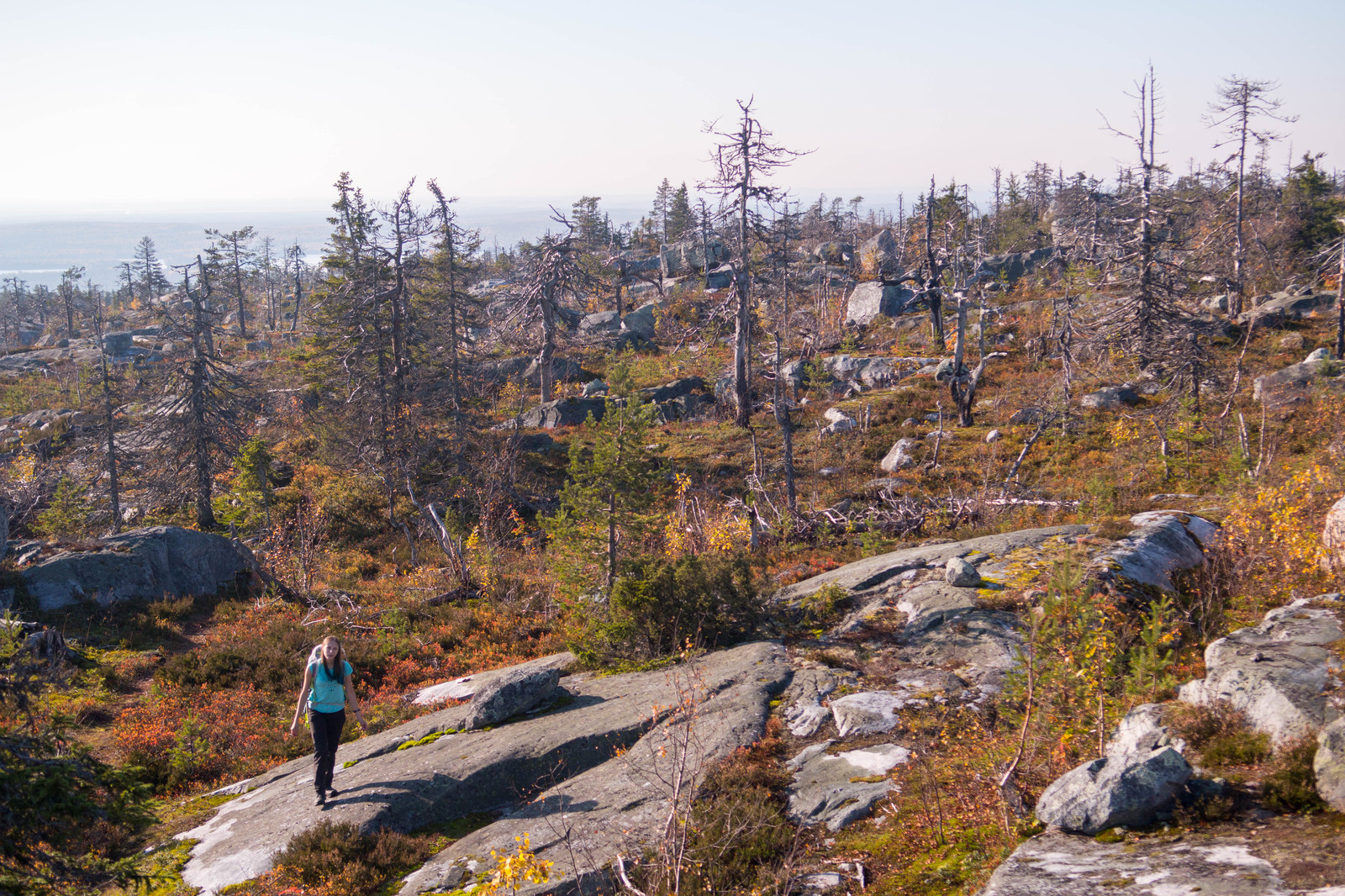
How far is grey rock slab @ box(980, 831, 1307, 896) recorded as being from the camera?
3170mm

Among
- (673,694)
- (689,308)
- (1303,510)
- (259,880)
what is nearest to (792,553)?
(673,694)

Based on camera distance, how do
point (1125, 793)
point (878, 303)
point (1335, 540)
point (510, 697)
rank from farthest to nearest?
point (878, 303)
point (510, 697)
point (1335, 540)
point (1125, 793)

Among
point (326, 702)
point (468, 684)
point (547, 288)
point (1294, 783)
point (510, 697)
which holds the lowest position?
point (468, 684)

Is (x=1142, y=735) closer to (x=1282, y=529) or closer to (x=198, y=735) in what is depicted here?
(x=1282, y=529)

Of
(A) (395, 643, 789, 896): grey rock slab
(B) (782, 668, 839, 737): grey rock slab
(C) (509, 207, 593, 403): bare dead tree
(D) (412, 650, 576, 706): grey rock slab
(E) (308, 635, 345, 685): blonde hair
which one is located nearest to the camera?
(A) (395, 643, 789, 896): grey rock slab

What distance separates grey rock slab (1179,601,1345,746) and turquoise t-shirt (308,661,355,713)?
301 inches

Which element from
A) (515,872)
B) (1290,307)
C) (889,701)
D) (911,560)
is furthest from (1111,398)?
(515,872)

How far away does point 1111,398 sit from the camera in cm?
2389

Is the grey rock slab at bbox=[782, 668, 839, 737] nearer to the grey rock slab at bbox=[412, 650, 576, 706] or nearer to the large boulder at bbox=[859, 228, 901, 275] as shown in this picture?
the grey rock slab at bbox=[412, 650, 576, 706]

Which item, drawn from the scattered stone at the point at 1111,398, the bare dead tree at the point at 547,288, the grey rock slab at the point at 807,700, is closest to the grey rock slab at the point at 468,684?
the grey rock slab at the point at 807,700

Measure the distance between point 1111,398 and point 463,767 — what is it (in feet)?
81.1

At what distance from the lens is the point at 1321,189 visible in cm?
3925

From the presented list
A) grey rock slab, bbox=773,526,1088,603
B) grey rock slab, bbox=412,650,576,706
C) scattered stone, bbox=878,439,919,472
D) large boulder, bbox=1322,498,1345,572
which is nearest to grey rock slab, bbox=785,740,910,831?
grey rock slab, bbox=773,526,1088,603

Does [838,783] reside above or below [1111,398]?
below
